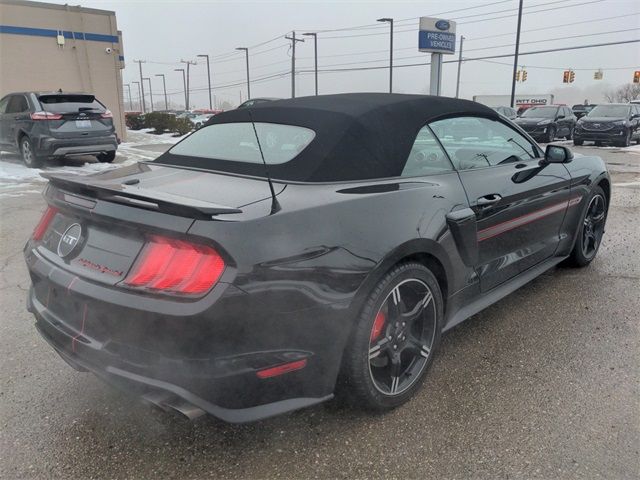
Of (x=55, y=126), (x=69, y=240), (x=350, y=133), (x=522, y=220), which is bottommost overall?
(x=522, y=220)

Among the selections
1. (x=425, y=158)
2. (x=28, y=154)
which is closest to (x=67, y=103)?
(x=28, y=154)

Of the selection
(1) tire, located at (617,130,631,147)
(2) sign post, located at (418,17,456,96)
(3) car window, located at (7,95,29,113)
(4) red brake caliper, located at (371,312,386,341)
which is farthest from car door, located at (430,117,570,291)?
(2) sign post, located at (418,17,456,96)

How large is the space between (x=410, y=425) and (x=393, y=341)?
386 mm

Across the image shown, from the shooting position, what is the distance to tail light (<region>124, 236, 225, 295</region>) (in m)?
1.81

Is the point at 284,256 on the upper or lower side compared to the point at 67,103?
lower

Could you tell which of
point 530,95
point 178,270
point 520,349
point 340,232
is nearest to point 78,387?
point 178,270

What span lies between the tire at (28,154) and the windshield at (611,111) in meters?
17.5

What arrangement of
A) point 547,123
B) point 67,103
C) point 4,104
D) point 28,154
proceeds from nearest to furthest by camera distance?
1. point 67,103
2. point 28,154
3. point 4,104
4. point 547,123

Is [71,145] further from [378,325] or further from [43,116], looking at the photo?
[378,325]

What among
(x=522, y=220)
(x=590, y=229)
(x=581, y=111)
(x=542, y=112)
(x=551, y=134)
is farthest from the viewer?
(x=581, y=111)

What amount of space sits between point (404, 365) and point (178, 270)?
128cm

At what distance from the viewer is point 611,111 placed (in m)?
18.2

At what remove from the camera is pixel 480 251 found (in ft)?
9.42

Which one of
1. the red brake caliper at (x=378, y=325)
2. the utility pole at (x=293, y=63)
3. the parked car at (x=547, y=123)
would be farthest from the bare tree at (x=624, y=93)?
the red brake caliper at (x=378, y=325)
